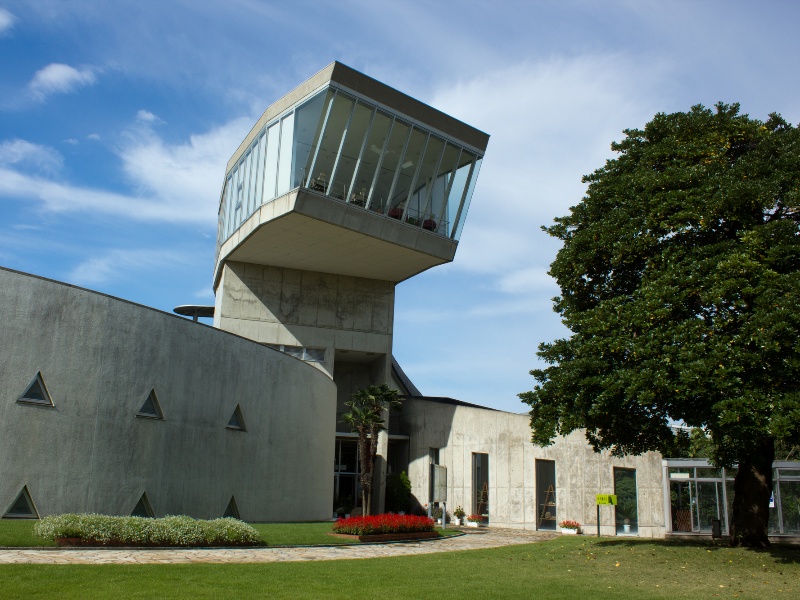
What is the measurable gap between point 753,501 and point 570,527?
42.8 ft

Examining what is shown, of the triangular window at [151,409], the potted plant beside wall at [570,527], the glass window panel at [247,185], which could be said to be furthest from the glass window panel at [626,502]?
the glass window panel at [247,185]

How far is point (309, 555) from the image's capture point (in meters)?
18.5

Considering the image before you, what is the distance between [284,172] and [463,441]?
17892mm

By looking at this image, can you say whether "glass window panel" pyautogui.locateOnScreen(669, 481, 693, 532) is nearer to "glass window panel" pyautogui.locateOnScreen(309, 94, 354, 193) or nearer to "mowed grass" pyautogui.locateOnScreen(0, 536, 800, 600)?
"mowed grass" pyautogui.locateOnScreen(0, 536, 800, 600)

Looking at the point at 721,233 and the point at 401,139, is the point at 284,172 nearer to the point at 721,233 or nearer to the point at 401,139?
the point at 401,139

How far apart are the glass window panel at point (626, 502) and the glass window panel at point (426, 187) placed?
1601cm

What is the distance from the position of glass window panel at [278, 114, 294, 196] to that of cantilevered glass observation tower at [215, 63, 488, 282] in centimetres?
5

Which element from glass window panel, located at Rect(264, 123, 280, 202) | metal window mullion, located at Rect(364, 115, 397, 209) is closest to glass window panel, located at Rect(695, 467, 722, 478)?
metal window mullion, located at Rect(364, 115, 397, 209)

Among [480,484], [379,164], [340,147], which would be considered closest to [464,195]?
[379,164]

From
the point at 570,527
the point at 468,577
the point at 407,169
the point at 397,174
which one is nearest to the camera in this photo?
the point at 468,577

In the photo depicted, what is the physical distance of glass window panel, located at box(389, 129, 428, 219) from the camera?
38.0 m

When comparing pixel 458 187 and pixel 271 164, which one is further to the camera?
pixel 458 187

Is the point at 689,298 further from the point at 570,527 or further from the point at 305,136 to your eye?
the point at 305,136

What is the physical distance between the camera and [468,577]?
1577cm
